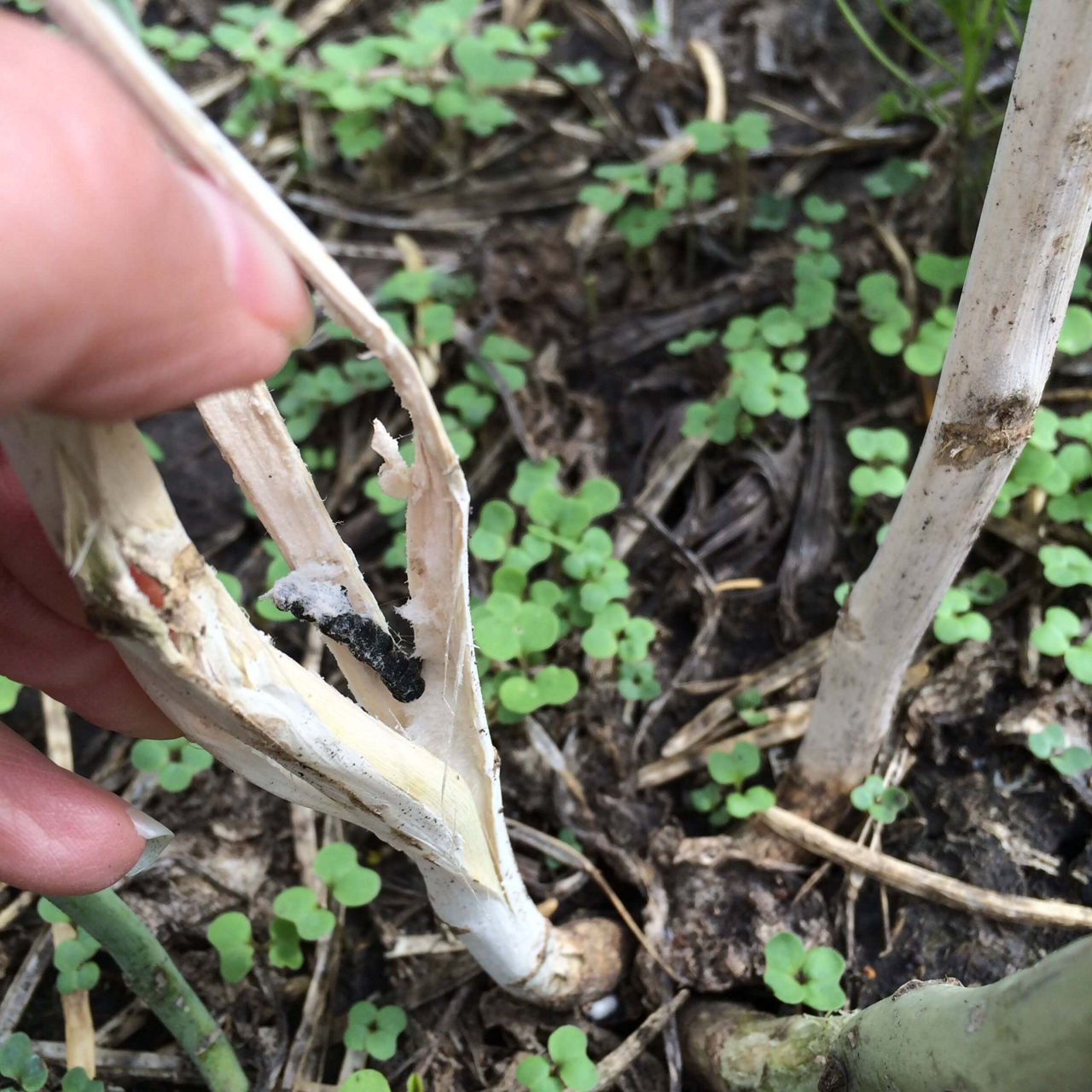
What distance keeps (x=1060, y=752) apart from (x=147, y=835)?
4.29ft

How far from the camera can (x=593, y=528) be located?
5.79ft

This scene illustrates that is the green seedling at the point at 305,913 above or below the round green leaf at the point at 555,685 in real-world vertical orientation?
below

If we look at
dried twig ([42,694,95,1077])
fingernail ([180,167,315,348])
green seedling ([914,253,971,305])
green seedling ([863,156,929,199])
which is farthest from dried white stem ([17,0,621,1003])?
green seedling ([863,156,929,199])

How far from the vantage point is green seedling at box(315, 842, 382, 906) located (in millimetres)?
1398

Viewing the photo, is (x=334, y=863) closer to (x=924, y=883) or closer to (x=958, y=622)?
(x=924, y=883)

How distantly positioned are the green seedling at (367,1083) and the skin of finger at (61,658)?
0.51 metres

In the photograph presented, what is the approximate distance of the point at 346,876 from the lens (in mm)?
1414

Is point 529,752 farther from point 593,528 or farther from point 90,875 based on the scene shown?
point 90,875

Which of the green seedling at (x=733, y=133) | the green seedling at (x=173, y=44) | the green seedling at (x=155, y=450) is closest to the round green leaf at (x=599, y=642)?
the green seedling at (x=155, y=450)

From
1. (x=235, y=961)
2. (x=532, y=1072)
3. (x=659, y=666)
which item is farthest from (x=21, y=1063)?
(x=659, y=666)

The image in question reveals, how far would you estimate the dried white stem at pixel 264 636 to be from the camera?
706mm

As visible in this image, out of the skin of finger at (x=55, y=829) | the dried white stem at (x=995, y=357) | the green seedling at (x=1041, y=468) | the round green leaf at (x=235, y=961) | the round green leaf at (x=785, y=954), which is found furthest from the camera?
the green seedling at (x=1041, y=468)

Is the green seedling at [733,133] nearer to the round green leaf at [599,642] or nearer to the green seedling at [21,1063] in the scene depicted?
the round green leaf at [599,642]

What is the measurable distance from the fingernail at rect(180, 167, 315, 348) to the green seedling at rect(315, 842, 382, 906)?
0.91 metres
